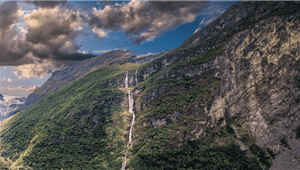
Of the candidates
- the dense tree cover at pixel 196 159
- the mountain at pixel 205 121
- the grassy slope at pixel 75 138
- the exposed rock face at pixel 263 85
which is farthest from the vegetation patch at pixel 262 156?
the grassy slope at pixel 75 138

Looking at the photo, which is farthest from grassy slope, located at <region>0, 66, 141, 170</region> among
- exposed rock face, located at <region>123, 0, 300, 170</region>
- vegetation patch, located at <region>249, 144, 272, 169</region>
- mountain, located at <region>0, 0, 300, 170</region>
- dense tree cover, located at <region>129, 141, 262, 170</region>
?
vegetation patch, located at <region>249, 144, 272, 169</region>

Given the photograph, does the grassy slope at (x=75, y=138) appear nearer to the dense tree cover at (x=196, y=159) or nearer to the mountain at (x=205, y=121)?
the mountain at (x=205, y=121)

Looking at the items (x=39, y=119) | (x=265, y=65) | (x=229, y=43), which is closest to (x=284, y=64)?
(x=265, y=65)

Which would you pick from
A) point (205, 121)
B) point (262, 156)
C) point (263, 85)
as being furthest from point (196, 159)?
point (263, 85)

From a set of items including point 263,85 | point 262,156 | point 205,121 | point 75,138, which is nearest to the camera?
point 262,156

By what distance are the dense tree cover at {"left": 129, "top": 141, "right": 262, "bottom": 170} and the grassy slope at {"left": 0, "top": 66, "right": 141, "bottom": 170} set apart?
19.8 metres

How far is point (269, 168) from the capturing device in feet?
268

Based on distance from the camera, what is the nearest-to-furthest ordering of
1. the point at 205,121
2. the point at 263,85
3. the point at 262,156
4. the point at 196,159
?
1. the point at 262,156
2. the point at 196,159
3. the point at 263,85
4. the point at 205,121

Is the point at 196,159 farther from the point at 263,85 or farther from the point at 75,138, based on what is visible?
the point at 75,138

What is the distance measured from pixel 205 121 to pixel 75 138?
105851 mm

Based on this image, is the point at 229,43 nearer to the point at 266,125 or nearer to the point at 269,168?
the point at 266,125

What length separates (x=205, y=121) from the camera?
10925cm

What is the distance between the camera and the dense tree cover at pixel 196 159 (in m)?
84.9

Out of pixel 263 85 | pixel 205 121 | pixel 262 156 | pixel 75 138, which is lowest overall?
pixel 75 138
